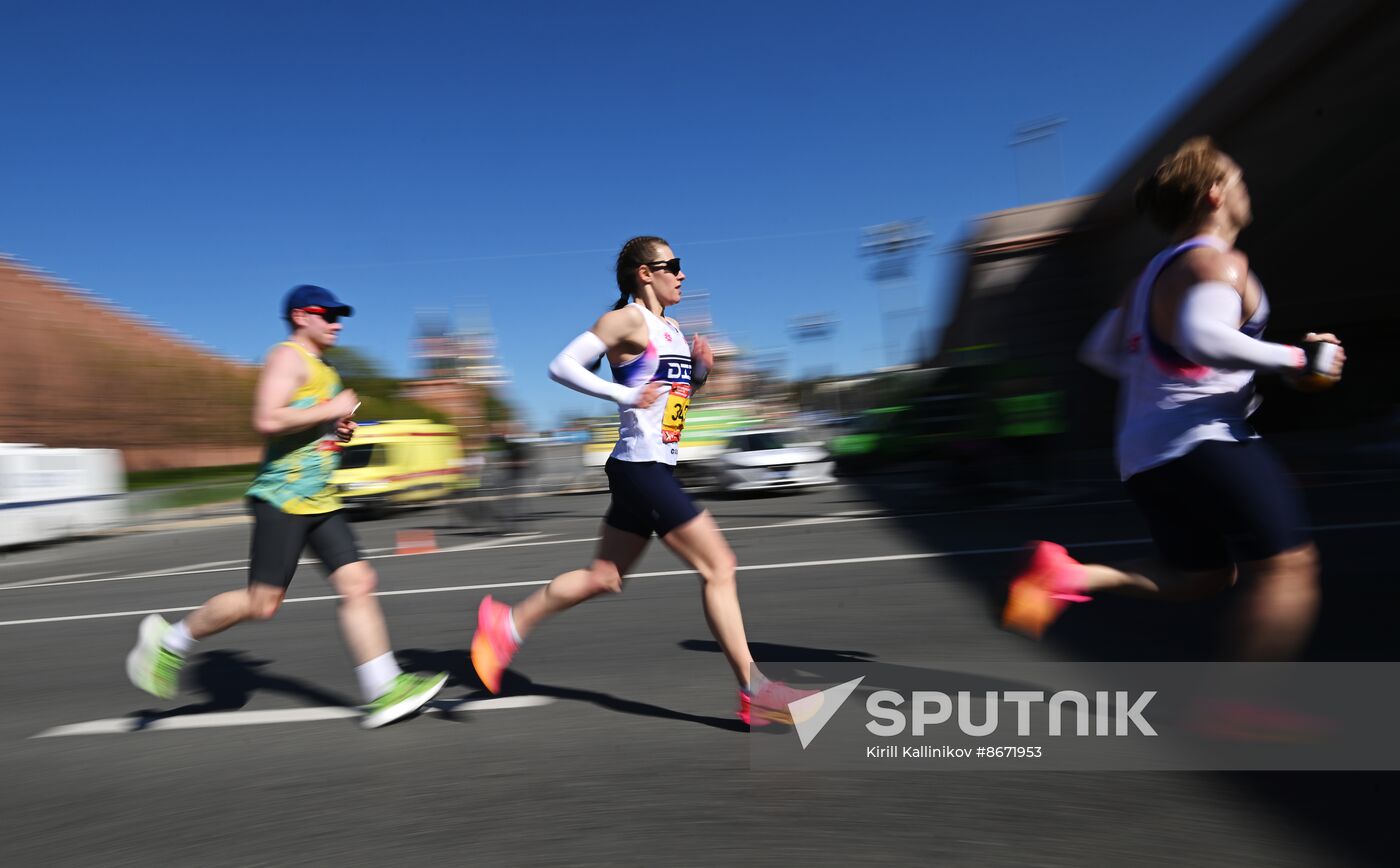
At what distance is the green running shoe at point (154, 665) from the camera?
12.2 ft

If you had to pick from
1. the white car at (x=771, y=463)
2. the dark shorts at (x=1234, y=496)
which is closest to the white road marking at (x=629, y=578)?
the dark shorts at (x=1234, y=496)

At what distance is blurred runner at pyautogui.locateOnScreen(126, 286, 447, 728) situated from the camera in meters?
3.63

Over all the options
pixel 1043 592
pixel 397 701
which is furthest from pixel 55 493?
pixel 1043 592

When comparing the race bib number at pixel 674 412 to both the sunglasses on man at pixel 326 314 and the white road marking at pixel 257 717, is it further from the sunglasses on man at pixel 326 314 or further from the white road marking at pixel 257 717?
the sunglasses on man at pixel 326 314

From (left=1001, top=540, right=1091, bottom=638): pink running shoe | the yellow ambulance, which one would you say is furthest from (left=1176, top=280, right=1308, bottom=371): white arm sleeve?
the yellow ambulance

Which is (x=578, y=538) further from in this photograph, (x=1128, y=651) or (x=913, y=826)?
(x=913, y=826)

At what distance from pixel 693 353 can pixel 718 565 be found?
3.02 ft

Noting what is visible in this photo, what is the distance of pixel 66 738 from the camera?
3.93 metres

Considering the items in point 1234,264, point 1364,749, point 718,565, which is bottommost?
point 1364,749

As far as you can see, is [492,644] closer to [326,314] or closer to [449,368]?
[326,314]

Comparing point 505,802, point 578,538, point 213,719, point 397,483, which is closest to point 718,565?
point 505,802

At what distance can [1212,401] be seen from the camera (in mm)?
2777

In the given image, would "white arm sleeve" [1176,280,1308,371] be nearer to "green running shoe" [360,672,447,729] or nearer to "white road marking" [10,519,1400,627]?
"green running shoe" [360,672,447,729]

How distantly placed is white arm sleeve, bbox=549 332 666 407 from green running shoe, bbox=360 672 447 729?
136 cm
